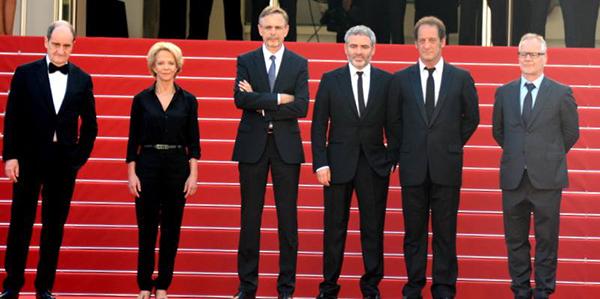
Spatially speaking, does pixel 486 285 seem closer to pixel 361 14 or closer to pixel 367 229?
pixel 367 229

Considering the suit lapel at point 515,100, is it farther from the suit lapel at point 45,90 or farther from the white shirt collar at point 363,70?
the suit lapel at point 45,90

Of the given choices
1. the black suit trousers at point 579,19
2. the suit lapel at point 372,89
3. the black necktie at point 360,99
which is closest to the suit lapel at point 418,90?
the suit lapel at point 372,89

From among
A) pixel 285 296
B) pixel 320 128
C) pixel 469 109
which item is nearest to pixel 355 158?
pixel 320 128

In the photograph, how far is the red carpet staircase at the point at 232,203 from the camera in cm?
902

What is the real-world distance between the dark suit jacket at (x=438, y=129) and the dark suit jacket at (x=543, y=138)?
1.01ft

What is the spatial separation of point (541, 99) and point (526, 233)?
0.97 meters

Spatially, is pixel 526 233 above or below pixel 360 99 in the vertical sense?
below

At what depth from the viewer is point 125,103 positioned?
10.8 m

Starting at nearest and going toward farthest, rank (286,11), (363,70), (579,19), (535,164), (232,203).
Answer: (535,164)
(363,70)
(232,203)
(579,19)
(286,11)

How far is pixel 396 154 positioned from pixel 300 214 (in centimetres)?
164

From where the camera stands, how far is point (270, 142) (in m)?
8.22

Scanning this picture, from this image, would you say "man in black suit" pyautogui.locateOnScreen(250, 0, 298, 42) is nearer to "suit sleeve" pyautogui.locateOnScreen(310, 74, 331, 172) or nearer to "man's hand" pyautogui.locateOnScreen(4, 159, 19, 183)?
"suit sleeve" pyautogui.locateOnScreen(310, 74, 331, 172)

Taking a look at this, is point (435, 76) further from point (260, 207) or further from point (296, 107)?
point (260, 207)

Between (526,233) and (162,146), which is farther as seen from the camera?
(526,233)
